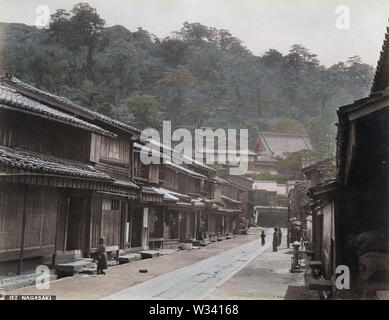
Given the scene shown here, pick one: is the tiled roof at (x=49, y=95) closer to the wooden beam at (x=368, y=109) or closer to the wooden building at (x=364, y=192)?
the wooden building at (x=364, y=192)

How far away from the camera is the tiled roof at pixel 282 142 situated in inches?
3222

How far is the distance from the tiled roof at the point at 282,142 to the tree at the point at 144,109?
142 ft

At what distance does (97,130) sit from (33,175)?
6.27 metres

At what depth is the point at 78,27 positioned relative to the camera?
37.3 metres

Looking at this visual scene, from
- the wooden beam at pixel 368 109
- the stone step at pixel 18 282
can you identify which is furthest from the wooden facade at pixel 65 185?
the wooden beam at pixel 368 109

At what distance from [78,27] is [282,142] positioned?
55.8 metres

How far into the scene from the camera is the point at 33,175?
12.8 m

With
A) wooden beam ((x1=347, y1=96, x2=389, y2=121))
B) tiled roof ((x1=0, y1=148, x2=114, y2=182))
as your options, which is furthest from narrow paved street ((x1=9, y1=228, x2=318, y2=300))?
wooden beam ((x1=347, y1=96, x2=389, y2=121))

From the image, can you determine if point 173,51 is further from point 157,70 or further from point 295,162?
point 295,162

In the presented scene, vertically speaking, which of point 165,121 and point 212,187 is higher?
point 165,121

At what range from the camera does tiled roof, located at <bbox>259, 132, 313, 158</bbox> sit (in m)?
81.8

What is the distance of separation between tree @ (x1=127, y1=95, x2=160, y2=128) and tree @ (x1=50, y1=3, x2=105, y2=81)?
734cm
